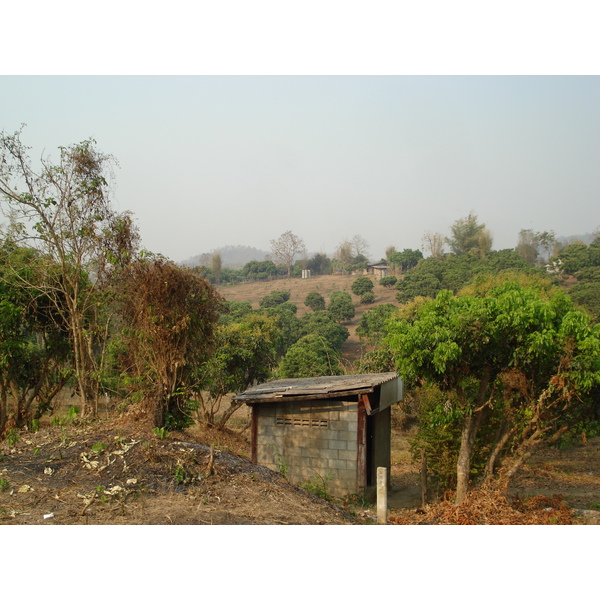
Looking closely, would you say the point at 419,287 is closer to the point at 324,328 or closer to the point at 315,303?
the point at 315,303

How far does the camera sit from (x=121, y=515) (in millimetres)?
5207

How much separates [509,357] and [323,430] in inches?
163

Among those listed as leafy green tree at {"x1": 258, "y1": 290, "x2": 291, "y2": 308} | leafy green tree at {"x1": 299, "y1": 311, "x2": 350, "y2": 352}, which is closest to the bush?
leafy green tree at {"x1": 258, "y1": 290, "x2": 291, "y2": 308}

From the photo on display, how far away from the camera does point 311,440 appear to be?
1037 cm

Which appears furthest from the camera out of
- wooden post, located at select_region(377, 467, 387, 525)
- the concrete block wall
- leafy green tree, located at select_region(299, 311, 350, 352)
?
leafy green tree, located at select_region(299, 311, 350, 352)

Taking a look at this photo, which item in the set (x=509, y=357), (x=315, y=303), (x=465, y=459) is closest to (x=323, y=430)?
(x=465, y=459)

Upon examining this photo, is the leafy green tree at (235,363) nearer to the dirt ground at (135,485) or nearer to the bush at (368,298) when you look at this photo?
the dirt ground at (135,485)

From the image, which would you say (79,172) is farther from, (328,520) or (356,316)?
(356,316)

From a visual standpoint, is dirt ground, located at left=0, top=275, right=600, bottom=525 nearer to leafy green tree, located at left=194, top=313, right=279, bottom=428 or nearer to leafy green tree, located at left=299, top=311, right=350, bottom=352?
leafy green tree, located at left=194, top=313, right=279, bottom=428

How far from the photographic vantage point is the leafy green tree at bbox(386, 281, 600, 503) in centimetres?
708

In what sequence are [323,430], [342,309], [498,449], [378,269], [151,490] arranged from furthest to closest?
[378,269] < [342,309] < [323,430] < [498,449] < [151,490]

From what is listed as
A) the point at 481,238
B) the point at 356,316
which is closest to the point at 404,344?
the point at 356,316

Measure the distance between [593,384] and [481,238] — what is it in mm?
59818

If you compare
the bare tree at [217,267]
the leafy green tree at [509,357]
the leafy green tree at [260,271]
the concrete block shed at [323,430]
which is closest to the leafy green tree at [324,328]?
the concrete block shed at [323,430]
